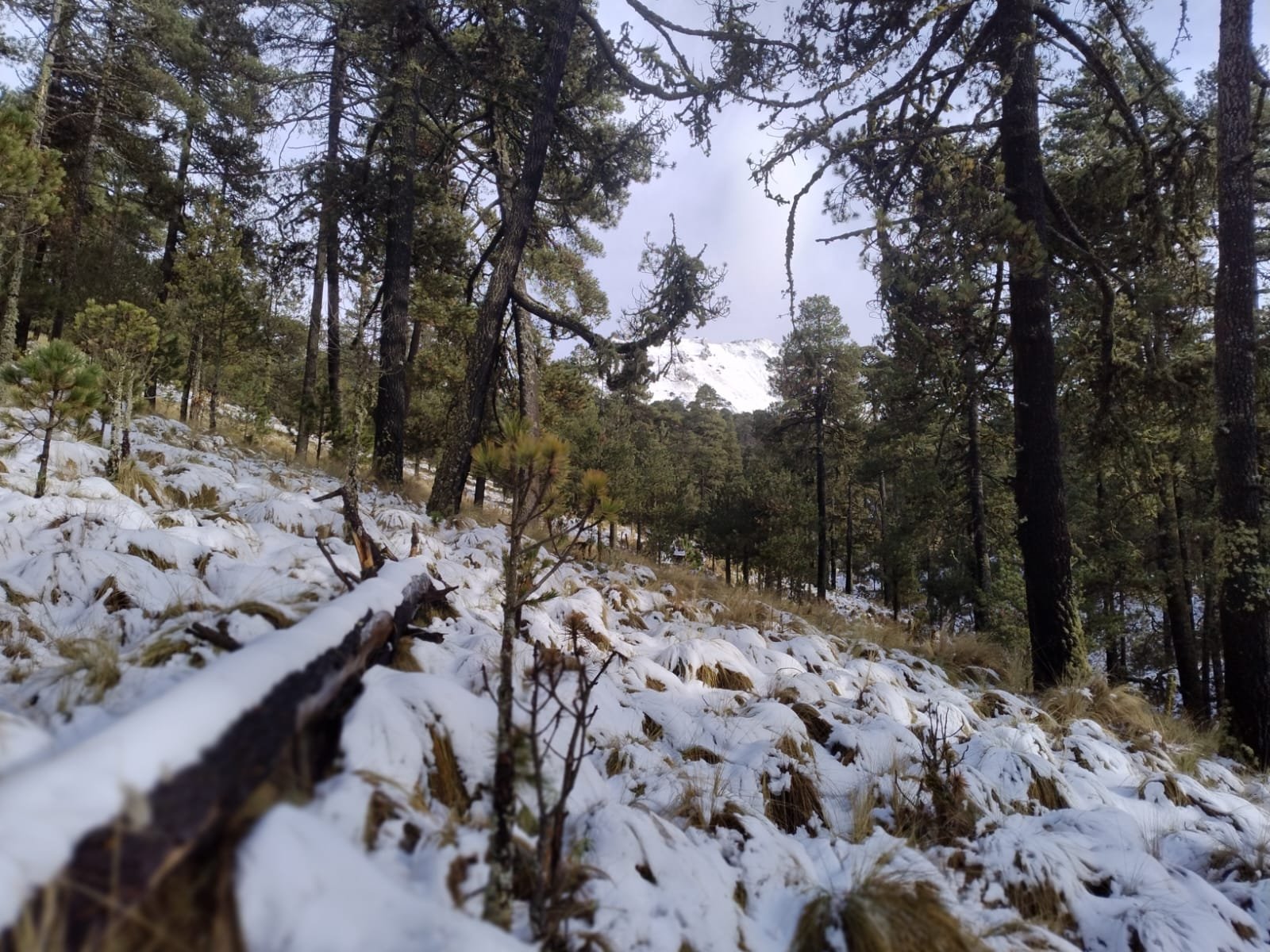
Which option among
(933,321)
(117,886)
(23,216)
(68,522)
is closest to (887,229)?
(933,321)

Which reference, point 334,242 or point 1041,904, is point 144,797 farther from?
point 334,242

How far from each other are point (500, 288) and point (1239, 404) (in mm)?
7324

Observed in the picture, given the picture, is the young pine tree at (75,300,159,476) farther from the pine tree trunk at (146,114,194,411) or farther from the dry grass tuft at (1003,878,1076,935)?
the pine tree trunk at (146,114,194,411)

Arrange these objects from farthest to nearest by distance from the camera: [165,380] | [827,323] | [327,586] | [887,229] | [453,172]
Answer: [827,323] < [453,172] < [165,380] < [887,229] < [327,586]

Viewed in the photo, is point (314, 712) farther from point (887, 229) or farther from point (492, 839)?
point (887, 229)

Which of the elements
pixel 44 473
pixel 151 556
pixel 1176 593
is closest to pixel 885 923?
pixel 151 556

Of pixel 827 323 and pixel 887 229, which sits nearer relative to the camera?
pixel 887 229

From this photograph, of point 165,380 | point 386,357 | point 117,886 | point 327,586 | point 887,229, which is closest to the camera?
point 117,886

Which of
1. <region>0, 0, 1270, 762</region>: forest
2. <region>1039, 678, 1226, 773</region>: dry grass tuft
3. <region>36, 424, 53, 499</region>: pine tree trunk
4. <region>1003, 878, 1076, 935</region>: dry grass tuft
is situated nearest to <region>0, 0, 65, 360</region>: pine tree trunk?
<region>0, 0, 1270, 762</region>: forest

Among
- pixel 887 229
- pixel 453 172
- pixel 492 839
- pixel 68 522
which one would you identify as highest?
pixel 453 172

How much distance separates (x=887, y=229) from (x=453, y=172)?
8590 millimetres

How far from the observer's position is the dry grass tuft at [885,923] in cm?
151

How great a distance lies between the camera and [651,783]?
2246 millimetres

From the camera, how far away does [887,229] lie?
498 centimetres
